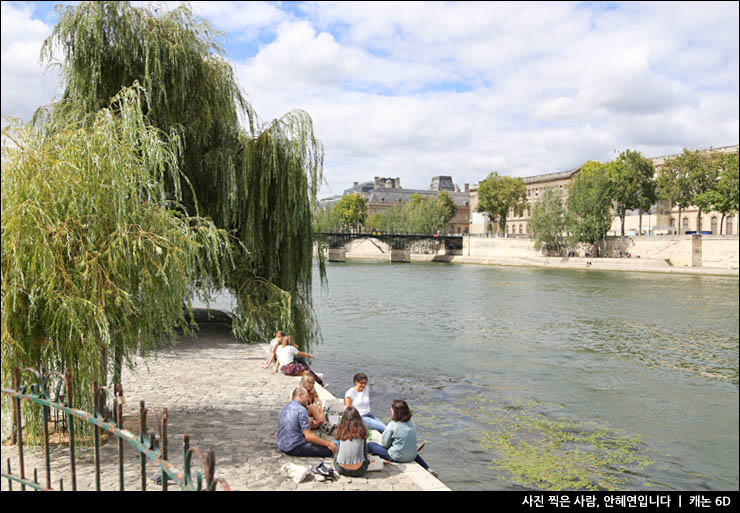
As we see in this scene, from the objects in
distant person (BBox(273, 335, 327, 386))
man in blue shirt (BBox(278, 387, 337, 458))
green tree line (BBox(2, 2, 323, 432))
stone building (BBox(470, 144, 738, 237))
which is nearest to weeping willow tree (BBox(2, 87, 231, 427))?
green tree line (BBox(2, 2, 323, 432))

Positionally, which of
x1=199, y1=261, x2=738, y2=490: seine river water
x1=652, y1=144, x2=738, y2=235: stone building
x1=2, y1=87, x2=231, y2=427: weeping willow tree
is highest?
x1=652, y1=144, x2=738, y2=235: stone building

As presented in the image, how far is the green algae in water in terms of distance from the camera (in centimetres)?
960

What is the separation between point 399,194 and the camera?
148000mm

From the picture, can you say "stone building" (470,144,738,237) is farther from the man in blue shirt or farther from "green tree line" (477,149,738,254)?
the man in blue shirt

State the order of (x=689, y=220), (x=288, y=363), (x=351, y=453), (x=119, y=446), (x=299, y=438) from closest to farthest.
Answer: (x=119, y=446), (x=351, y=453), (x=299, y=438), (x=288, y=363), (x=689, y=220)

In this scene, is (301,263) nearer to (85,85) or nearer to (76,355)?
(85,85)

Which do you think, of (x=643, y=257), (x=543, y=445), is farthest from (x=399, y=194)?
(x=543, y=445)

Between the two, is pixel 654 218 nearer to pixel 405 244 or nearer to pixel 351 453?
pixel 405 244

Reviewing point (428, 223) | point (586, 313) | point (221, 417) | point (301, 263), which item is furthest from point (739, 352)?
point (428, 223)

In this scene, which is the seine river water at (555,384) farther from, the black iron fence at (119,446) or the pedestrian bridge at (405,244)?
the pedestrian bridge at (405,244)

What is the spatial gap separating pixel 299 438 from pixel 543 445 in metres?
5.39

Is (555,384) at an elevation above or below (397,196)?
below

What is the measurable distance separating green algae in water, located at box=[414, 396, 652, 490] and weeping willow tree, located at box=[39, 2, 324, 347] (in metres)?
4.59
